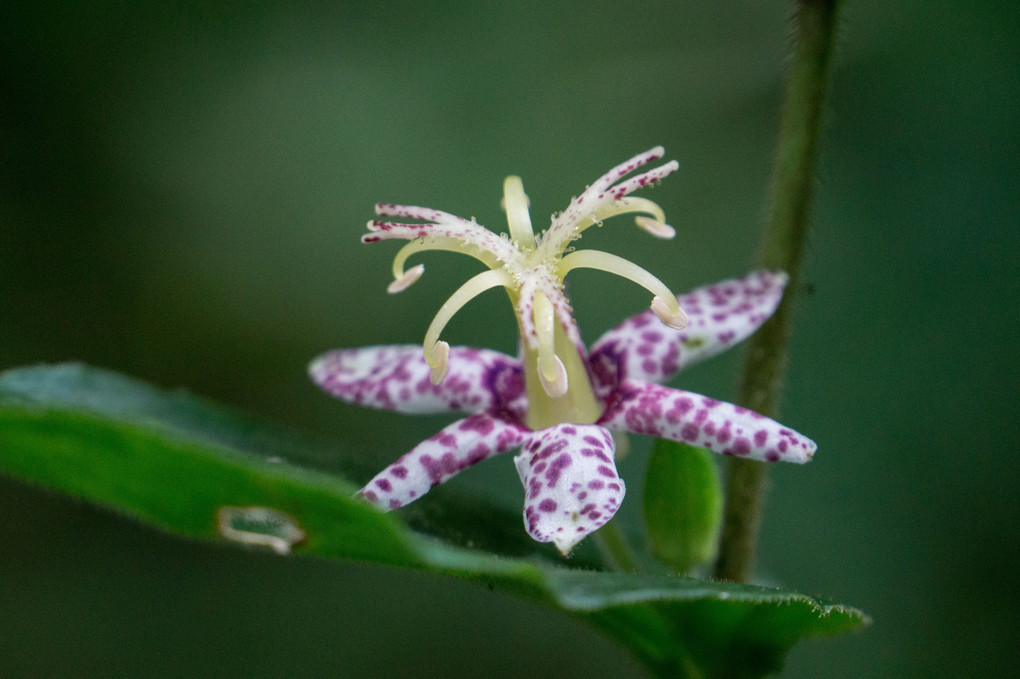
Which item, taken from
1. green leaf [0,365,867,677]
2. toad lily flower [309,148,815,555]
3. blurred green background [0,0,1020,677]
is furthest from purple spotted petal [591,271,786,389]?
blurred green background [0,0,1020,677]

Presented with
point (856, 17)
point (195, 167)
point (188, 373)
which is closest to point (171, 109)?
point (195, 167)

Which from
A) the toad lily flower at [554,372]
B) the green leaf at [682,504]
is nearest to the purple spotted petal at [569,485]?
the toad lily flower at [554,372]

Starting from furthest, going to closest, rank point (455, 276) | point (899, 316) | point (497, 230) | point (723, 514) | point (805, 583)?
point (497, 230)
point (455, 276)
point (899, 316)
point (805, 583)
point (723, 514)

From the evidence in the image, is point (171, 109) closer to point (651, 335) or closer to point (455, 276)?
point (455, 276)

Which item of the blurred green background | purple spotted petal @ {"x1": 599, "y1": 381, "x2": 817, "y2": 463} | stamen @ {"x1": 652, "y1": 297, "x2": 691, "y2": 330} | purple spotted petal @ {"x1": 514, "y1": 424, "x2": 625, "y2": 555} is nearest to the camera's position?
purple spotted petal @ {"x1": 514, "y1": 424, "x2": 625, "y2": 555}

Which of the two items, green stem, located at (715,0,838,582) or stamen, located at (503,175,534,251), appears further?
stamen, located at (503,175,534,251)

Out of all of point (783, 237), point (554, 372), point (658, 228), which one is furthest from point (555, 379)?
point (783, 237)

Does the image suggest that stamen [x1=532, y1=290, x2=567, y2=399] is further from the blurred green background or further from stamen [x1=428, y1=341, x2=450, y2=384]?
the blurred green background

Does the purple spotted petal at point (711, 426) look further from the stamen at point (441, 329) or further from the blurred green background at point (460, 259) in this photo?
the blurred green background at point (460, 259)
